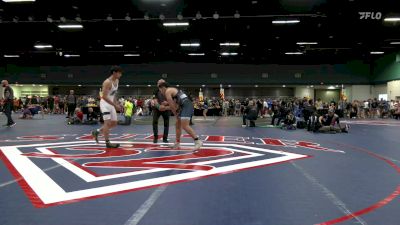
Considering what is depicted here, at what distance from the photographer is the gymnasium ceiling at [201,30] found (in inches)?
690

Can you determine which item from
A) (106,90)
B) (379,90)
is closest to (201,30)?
(106,90)

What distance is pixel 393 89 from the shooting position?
31.6 m

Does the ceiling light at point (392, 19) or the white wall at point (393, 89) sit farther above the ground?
the ceiling light at point (392, 19)

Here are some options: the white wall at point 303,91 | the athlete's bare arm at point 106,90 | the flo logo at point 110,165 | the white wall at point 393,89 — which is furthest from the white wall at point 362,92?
the athlete's bare arm at point 106,90

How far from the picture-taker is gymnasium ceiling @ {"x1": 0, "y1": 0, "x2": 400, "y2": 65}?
1753 centimetres

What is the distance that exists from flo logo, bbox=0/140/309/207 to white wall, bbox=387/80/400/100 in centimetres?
2741

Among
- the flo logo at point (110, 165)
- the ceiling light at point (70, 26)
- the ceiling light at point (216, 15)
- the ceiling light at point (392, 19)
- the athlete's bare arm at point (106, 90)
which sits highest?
the ceiling light at point (70, 26)

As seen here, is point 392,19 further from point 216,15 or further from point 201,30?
point 201,30

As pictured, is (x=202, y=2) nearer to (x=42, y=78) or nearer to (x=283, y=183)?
(x=283, y=183)

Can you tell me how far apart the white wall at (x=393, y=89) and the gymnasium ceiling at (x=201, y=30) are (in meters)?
2.82

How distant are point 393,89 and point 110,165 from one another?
104 feet

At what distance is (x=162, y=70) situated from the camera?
131 feet

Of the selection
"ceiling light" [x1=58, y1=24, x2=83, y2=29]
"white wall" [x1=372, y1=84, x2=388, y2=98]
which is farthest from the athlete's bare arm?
"white wall" [x1=372, y1=84, x2=388, y2=98]

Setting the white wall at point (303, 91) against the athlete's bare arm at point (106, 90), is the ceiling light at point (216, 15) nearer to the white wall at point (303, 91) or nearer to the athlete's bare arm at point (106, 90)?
the athlete's bare arm at point (106, 90)
